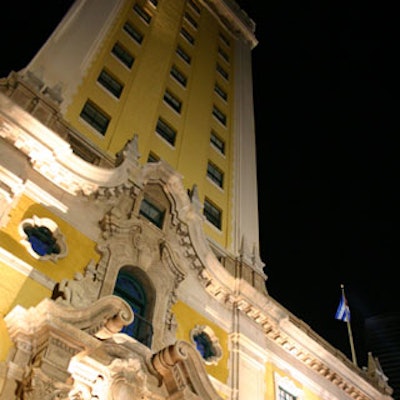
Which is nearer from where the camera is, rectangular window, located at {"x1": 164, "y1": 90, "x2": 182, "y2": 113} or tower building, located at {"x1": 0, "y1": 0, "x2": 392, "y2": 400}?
tower building, located at {"x1": 0, "y1": 0, "x2": 392, "y2": 400}

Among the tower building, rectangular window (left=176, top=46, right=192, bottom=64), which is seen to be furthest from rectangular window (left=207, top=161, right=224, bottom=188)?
rectangular window (left=176, top=46, right=192, bottom=64)

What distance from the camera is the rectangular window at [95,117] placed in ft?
65.3

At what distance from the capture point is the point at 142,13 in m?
29.8

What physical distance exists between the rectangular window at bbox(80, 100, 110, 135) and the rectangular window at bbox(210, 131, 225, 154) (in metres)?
8.01

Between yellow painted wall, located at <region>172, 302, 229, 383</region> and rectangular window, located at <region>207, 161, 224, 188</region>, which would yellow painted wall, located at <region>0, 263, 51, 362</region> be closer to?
yellow painted wall, located at <region>172, 302, 229, 383</region>

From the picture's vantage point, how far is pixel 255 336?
19.8 meters

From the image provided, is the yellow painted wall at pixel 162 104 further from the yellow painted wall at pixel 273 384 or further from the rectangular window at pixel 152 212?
the yellow painted wall at pixel 273 384

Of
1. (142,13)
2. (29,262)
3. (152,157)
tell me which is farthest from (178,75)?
(29,262)

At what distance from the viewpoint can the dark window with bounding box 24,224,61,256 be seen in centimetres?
1470

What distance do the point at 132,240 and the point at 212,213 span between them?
702 centimetres

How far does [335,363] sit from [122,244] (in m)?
12.5

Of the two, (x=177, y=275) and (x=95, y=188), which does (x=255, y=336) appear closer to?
(x=177, y=275)

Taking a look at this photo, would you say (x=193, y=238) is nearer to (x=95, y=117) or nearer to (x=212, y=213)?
(x=212, y=213)

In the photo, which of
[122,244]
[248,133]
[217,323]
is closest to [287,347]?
[217,323]
